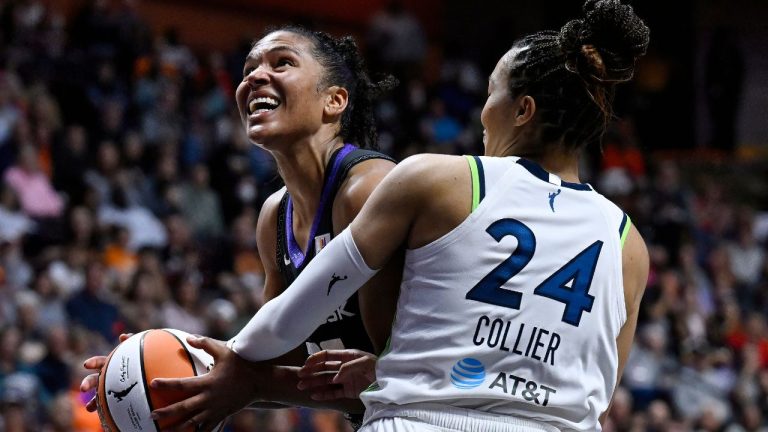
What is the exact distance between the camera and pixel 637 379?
409 inches

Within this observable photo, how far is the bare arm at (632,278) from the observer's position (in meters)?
2.98

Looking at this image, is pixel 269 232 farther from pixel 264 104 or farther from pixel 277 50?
pixel 277 50

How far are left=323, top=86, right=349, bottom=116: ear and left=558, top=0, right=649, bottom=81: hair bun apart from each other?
38.6 inches

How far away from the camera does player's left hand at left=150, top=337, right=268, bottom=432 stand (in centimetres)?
318

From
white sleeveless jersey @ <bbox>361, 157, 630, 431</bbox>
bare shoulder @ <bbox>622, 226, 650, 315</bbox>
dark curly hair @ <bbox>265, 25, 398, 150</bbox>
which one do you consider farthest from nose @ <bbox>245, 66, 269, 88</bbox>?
bare shoulder @ <bbox>622, 226, 650, 315</bbox>

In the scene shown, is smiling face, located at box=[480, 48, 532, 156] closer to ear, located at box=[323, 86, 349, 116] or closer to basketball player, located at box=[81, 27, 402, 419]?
basketball player, located at box=[81, 27, 402, 419]

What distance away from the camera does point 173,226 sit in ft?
31.8

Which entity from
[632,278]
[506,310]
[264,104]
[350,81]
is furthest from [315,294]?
[350,81]

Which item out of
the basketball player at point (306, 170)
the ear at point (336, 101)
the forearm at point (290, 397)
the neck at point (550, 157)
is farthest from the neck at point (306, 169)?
the neck at point (550, 157)

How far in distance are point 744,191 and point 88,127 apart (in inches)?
332

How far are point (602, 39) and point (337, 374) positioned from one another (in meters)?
1.09

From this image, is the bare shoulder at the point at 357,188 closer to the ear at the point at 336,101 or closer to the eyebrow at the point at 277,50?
the ear at the point at 336,101

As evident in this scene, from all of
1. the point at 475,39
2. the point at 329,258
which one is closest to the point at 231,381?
the point at 329,258

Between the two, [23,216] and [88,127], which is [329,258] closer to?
[23,216]
